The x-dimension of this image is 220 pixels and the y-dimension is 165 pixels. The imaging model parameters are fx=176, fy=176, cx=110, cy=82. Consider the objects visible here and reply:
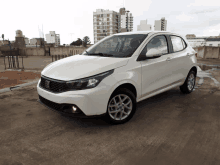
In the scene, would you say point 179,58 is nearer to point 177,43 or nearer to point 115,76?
point 177,43

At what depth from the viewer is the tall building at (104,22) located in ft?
444

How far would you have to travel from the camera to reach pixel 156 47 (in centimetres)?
389

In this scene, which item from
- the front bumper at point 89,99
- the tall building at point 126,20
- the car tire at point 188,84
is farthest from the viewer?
the tall building at point 126,20

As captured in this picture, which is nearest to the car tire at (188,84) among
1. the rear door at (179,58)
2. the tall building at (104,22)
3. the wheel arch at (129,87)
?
the rear door at (179,58)

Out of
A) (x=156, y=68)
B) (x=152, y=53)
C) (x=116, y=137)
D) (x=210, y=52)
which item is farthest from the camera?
(x=210, y=52)

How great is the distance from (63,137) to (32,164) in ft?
2.36

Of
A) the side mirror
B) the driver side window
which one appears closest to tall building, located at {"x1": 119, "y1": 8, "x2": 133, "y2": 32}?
the driver side window

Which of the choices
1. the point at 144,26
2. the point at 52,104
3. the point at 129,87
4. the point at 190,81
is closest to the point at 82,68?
the point at 52,104

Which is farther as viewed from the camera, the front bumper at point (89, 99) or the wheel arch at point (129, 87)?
the wheel arch at point (129, 87)

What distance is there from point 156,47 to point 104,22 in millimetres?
140417

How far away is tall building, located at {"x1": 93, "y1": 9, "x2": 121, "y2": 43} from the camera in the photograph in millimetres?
135375

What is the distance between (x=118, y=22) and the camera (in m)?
145

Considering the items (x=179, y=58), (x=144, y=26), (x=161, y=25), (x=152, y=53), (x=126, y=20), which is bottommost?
(x=179, y=58)

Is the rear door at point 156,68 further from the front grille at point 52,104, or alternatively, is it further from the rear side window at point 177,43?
the front grille at point 52,104
